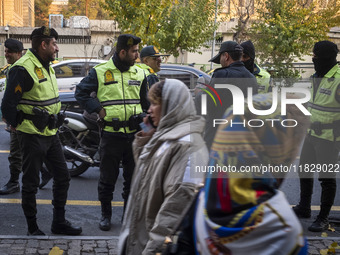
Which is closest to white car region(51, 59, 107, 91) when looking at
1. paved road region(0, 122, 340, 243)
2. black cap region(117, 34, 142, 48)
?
paved road region(0, 122, 340, 243)

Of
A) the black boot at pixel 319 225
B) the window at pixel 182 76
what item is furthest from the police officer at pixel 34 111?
the window at pixel 182 76

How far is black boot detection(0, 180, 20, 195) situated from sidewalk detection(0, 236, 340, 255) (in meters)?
A: 1.89

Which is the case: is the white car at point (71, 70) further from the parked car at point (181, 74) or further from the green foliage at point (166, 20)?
the parked car at point (181, 74)

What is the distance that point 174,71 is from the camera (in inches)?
428

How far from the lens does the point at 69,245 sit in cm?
463

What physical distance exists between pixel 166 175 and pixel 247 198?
2.82ft

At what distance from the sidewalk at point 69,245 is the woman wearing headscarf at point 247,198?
2580 millimetres

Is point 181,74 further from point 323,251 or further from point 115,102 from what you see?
point 323,251

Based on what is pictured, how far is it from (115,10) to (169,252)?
1374 centimetres

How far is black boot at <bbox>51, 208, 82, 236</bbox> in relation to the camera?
5.04 meters

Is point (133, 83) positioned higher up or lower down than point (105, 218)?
higher up

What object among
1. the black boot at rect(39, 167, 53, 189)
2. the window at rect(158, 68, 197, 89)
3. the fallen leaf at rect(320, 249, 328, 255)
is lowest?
the black boot at rect(39, 167, 53, 189)

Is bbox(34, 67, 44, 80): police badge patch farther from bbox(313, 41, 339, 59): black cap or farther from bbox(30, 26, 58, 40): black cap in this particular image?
bbox(313, 41, 339, 59): black cap

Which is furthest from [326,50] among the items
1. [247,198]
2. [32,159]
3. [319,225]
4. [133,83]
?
[247,198]
